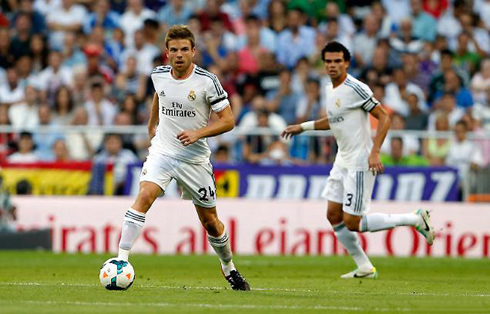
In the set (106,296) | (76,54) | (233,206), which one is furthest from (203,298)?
(76,54)

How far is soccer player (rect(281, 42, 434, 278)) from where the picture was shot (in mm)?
13312

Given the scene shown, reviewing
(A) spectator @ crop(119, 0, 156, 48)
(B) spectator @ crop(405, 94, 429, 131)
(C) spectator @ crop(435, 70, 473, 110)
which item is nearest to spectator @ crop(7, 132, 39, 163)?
(A) spectator @ crop(119, 0, 156, 48)

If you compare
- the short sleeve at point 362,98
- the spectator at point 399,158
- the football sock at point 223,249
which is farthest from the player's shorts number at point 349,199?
the spectator at point 399,158

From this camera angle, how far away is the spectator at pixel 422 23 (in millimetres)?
24344

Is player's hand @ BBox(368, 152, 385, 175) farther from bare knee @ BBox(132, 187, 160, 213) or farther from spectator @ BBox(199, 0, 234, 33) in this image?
spectator @ BBox(199, 0, 234, 33)

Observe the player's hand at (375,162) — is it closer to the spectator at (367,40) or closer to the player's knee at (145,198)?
the player's knee at (145,198)

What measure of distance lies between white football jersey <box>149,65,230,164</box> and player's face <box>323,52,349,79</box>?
282 centimetres

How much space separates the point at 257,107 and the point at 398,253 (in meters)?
4.10

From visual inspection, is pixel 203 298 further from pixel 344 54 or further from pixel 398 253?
pixel 398 253

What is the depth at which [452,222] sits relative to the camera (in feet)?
64.3

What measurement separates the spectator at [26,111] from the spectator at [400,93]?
7.02m

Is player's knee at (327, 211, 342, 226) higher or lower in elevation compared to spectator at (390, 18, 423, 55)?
lower

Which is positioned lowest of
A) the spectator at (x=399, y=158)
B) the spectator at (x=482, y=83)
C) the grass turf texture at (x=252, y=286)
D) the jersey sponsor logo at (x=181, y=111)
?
the grass turf texture at (x=252, y=286)

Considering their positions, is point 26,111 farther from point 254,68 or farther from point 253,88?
point 254,68
